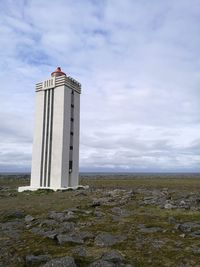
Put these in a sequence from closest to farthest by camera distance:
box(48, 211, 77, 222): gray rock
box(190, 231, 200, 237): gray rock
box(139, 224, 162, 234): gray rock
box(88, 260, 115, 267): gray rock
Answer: box(88, 260, 115, 267): gray rock, box(190, 231, 200, 237): gray rock, box(139, 224, 162, 234): gray rock, box(48, 211, 77, 222): gray rock

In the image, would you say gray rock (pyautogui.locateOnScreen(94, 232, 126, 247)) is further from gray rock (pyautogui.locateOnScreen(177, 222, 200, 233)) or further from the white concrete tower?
the white concrete tower

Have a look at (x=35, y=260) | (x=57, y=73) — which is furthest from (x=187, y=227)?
(x=57, y=73)

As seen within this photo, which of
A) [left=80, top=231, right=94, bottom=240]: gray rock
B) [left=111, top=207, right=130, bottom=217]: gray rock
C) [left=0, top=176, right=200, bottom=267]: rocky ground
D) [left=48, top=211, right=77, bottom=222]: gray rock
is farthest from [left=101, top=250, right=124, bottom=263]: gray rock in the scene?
[left=111, top=207, right=130, bottom=217]: gray rock

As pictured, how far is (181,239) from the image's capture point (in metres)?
12.9

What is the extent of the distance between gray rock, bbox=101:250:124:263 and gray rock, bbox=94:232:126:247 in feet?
4.95

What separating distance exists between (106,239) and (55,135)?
93.2ft

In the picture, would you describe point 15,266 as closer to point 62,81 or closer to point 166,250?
point 166,250

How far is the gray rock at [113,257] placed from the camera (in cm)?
987

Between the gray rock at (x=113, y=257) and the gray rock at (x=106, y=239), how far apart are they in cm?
151

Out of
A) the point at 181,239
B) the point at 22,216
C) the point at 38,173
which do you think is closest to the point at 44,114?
the point at 38,173

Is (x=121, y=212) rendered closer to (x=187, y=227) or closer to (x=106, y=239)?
(x=187, y=227)

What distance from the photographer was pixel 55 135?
39.9 meters

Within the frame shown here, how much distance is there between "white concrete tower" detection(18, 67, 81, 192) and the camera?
3928 centimetres

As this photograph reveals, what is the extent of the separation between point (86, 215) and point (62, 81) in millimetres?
25719
